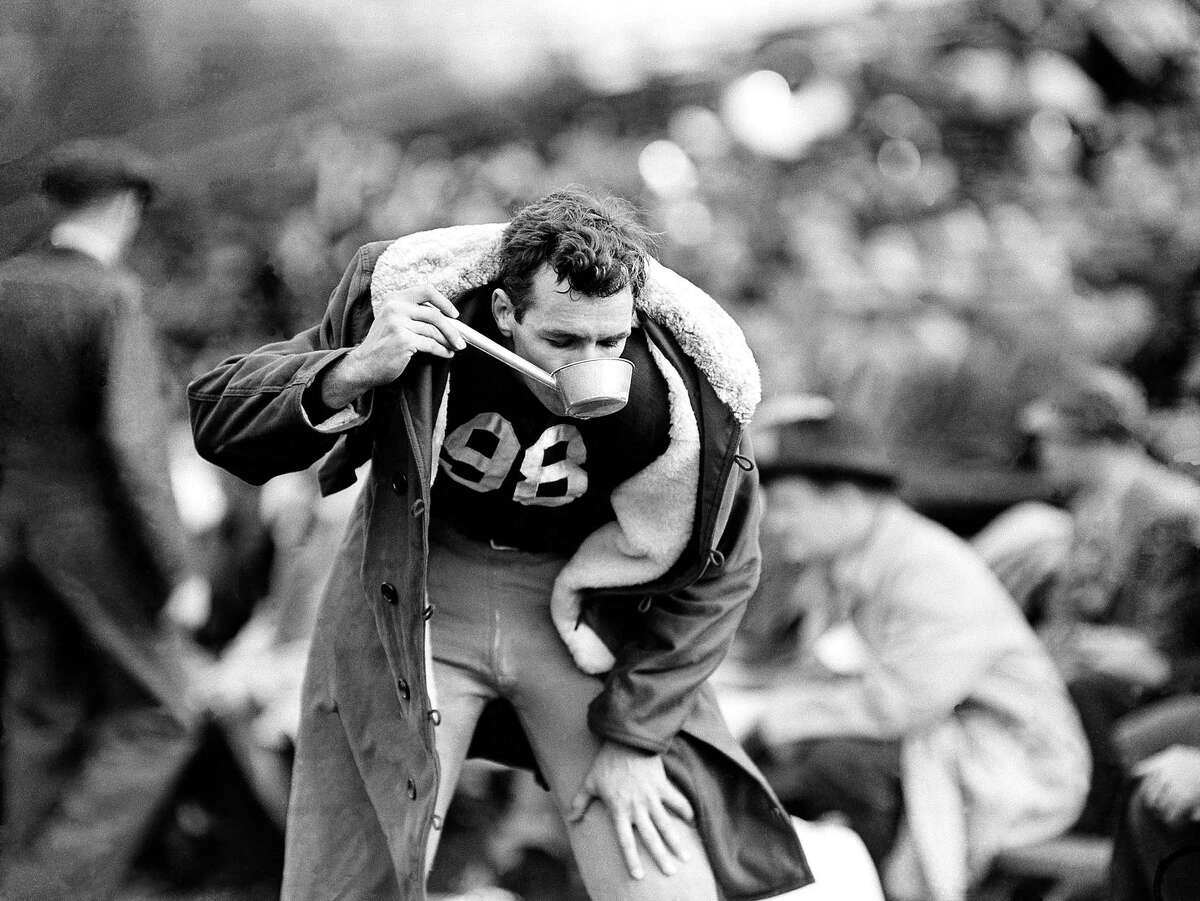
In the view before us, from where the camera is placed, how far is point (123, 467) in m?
3.20

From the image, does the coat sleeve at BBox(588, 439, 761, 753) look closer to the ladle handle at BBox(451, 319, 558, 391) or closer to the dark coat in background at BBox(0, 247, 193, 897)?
the ladle handle at BBox(451, 319, 558, 391)

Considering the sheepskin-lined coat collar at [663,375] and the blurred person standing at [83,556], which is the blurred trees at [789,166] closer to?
the blurred person standing at [83,556]

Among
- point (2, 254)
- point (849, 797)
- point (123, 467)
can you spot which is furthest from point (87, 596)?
point (849, 797)

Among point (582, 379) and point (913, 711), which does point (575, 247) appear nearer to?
point (582, 379)

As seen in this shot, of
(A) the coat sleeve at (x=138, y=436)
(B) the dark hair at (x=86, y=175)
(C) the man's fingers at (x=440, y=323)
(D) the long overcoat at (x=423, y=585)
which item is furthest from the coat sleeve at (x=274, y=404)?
(B) the dark hair at (x=86, y=175)

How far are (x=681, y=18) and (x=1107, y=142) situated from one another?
246 cm

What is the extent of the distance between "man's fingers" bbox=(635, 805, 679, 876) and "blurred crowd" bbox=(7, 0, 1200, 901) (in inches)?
34.4

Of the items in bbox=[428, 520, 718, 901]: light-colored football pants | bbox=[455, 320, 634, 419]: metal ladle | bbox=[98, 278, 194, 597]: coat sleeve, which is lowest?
bbox=[98, 278, 194, 597]: coat sleeve

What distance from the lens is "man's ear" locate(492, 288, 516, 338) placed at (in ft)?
5.75

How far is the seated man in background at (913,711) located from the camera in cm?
313

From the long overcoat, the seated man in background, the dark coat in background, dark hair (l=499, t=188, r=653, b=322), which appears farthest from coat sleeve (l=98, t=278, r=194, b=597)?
dark hair (l=499, t=188, r=653, b=322)

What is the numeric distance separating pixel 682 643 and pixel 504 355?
0.52 metres

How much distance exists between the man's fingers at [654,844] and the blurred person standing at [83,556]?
179 cm

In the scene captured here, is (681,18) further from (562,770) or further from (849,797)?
(562,770)
